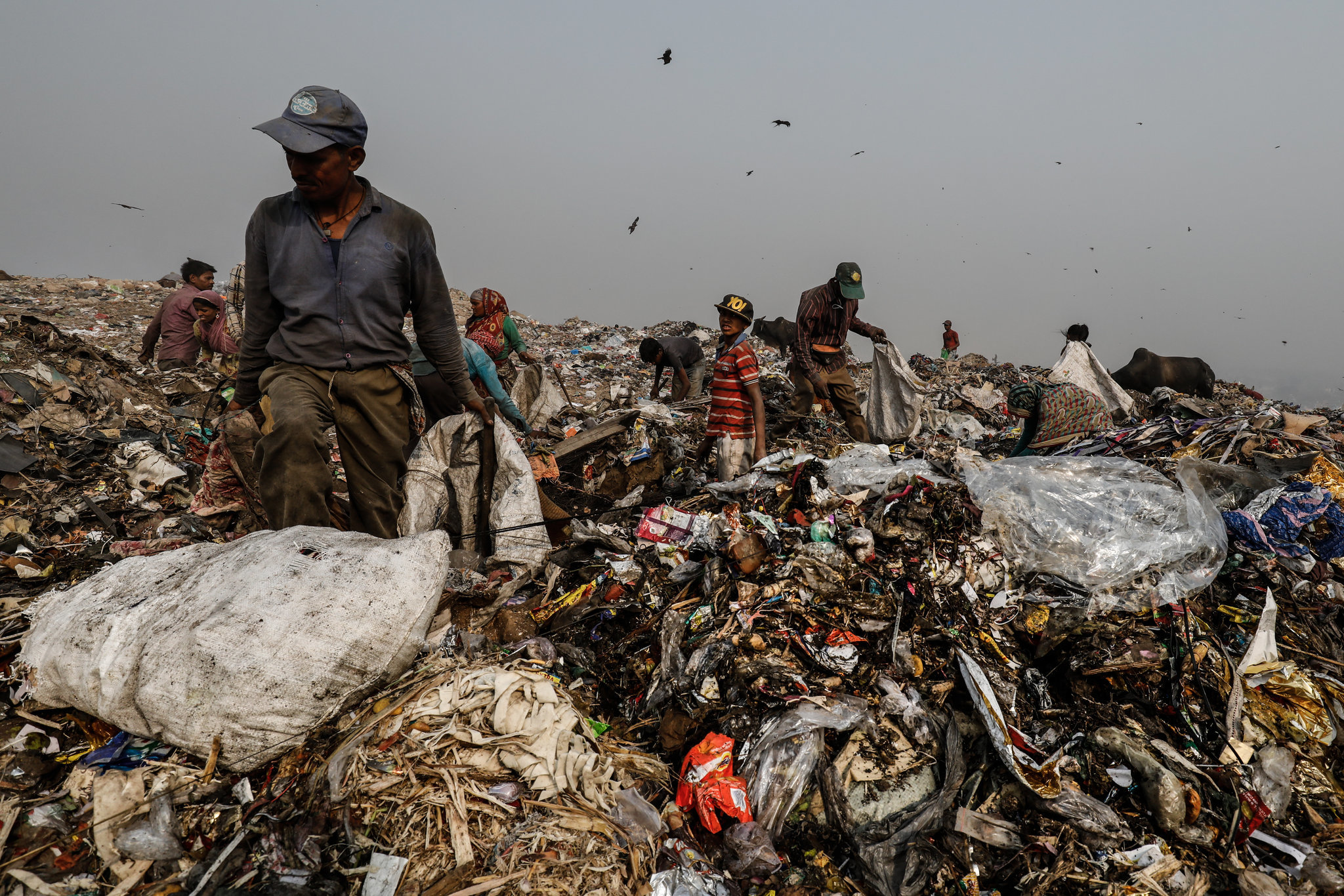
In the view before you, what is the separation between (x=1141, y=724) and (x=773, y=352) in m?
11.6

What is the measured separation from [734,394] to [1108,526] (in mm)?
2025

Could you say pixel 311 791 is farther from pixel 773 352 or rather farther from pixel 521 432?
pixel 773 352

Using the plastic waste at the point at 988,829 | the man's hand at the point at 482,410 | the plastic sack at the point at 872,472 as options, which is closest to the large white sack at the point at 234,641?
the man's hand at the point at 482,410

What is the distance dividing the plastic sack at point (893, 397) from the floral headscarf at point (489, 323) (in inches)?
133

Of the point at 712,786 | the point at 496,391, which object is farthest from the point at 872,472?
the point at 496,391

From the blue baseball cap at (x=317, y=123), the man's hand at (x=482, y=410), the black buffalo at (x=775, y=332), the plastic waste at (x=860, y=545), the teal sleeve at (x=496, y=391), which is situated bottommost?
the black buffalo at (x=775, y=332)

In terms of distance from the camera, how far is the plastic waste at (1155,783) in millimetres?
1867

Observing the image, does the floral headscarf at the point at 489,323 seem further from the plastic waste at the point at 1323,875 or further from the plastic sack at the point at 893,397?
the plastic waste at the point at 1323,875

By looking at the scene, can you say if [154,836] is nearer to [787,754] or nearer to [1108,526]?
[787,754]

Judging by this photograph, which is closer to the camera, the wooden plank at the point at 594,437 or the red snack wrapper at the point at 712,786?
the red snack wrapper at the point at 712,786

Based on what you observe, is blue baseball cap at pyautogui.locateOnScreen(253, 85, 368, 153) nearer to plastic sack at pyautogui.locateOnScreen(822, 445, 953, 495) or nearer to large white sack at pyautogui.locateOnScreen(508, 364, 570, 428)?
plastic sack at pyautogui.locateOnScreen(822, 445, 953, 495)

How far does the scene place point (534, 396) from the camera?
5758 millimetres

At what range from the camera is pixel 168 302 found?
18.7ft

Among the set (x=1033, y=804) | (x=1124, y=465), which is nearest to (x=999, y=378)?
(x=1124, y=465)
